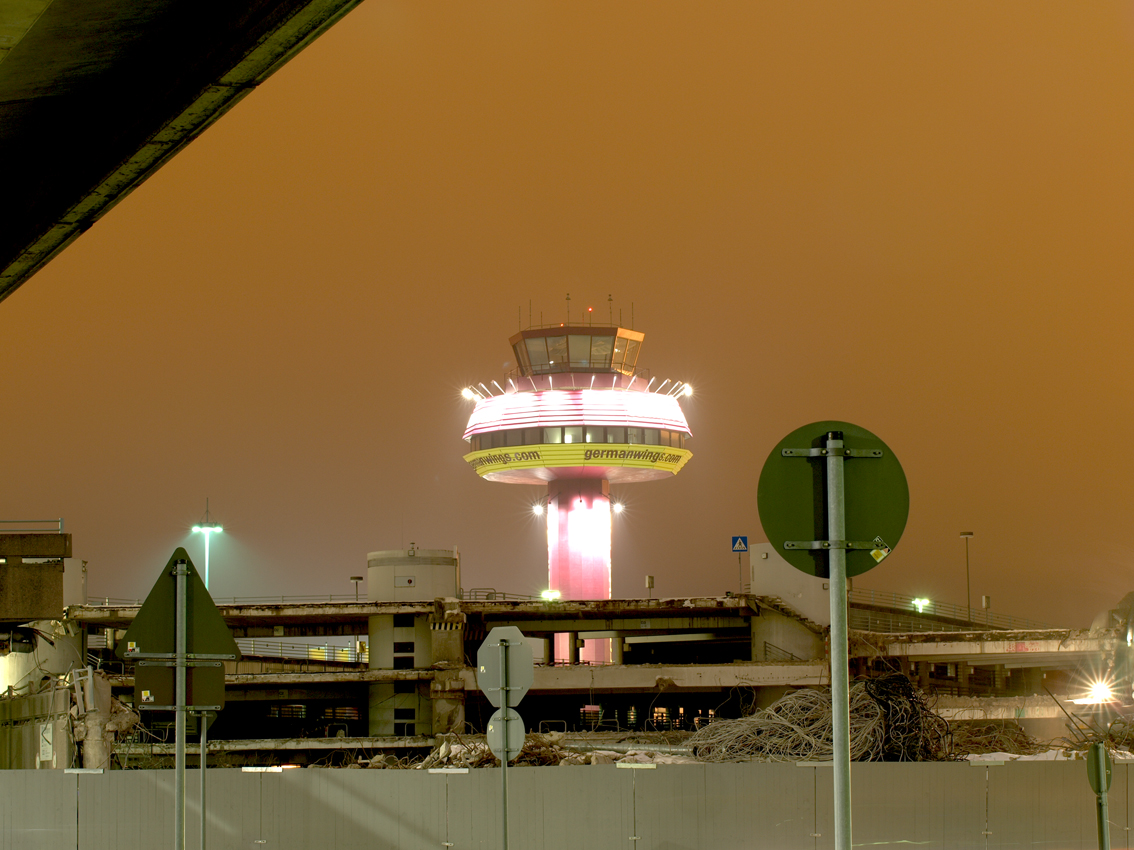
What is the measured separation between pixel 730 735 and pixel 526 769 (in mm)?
8996

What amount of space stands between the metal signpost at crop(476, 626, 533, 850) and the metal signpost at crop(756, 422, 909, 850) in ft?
21.5

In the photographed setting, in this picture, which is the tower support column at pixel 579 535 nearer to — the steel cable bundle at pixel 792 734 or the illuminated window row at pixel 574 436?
the illuminated window row at pixel 574 436

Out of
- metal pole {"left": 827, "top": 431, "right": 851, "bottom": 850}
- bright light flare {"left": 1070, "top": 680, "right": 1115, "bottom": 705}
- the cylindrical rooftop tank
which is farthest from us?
the cylindrical rooftop tank

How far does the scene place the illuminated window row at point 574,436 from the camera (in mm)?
70812

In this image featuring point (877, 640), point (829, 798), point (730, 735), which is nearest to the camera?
point (829, 798)

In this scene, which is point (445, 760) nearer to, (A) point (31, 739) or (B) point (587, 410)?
(A) point (31, 739)

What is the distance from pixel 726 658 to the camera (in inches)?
2746

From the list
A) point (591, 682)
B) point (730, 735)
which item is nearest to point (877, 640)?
point (591, 682)

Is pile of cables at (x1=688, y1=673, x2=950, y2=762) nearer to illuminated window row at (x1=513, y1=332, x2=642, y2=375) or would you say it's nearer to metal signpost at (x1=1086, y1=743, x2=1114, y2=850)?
metal signpost at (x1=1086, y1=743, x2=1114, y2=850)

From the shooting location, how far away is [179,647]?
25.6 ft

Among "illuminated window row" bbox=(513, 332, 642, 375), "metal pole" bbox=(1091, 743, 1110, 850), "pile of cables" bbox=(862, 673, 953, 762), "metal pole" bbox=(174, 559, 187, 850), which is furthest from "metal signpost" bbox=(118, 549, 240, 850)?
"illuminated window row" bbox=(513, 332, 642, 375)

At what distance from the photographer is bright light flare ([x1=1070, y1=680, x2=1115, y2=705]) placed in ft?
147

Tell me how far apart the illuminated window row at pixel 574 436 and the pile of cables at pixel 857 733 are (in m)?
45.8

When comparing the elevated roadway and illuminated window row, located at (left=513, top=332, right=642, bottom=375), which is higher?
illuminated window row, located at (left=513, top=332, right=642, bottom=375)
